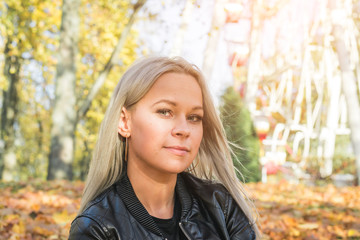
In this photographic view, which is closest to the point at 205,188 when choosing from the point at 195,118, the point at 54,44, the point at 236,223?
the point at 236,223

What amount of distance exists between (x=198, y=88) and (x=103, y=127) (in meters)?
0.51

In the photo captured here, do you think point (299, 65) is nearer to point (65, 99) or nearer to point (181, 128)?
point (65, 99)

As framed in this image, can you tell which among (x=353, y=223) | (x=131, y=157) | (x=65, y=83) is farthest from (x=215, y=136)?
(x=65, y=83)

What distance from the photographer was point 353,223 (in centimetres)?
446

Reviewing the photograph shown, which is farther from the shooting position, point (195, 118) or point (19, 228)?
point (19, 228)

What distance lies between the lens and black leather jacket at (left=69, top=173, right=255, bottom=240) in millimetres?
1861

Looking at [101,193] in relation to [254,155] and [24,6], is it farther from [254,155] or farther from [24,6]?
[24,6]

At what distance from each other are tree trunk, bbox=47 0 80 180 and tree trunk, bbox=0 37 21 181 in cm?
624

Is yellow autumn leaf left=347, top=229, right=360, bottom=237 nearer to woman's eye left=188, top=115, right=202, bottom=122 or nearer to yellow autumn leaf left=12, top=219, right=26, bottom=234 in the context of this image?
woman's eye left=188, top=115, right=202, bottom=122

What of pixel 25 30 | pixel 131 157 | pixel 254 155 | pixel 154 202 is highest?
pixel 25 30

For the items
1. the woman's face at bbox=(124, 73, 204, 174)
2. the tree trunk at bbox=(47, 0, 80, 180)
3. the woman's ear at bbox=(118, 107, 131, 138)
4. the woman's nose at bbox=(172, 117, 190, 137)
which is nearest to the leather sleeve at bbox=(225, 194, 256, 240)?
the woman's face at bbox=(124, 73, 204, 174)

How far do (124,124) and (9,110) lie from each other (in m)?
15.6

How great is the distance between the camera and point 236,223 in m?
2.26

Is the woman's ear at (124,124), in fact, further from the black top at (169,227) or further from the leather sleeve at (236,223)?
the leather sleeve at (236,223)
